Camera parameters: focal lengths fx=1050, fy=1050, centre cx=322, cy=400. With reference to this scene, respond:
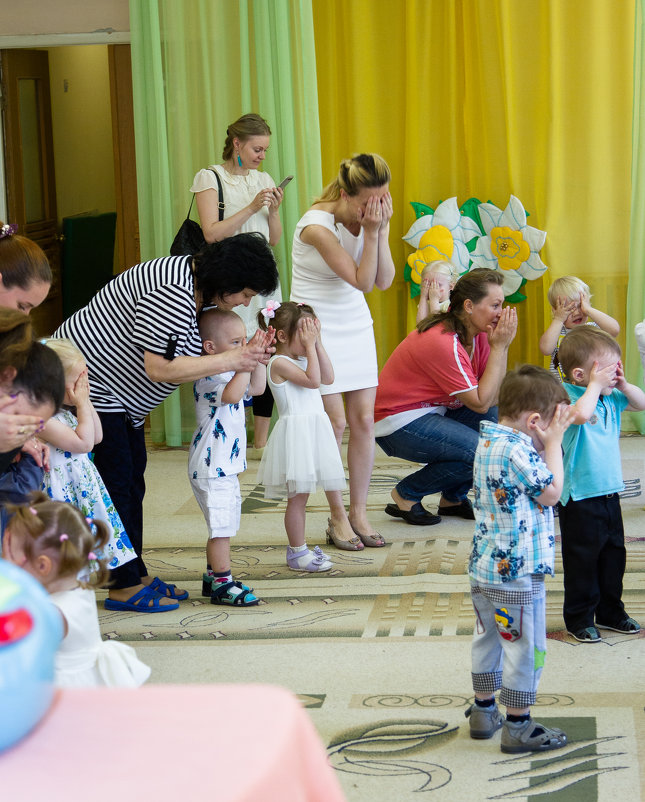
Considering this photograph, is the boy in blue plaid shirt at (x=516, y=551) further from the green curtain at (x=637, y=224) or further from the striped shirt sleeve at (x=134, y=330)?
the green curtain at (x=637, y=224)

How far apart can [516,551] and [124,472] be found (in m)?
1.29

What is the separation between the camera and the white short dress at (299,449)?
327 cm

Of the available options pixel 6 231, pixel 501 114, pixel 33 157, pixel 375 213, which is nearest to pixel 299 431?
pixel 375 213

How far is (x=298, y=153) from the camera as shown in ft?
17.0

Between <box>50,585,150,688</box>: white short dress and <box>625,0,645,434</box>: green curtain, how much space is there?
3.80m

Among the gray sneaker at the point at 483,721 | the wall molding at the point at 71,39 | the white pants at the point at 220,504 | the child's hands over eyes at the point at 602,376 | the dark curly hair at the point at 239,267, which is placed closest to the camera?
the gray sneaker at the point at 483,721

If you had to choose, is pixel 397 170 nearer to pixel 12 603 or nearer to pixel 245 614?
pixel 245 614

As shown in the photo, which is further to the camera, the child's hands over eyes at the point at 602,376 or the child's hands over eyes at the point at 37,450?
the child's hands over eyes at the point at 602,376

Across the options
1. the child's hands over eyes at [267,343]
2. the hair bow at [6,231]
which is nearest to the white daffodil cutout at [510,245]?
the child's hands over eyes at [267,343]

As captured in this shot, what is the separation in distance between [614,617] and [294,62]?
3400mm

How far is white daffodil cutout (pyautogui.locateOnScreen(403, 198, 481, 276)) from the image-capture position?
17.0 ft

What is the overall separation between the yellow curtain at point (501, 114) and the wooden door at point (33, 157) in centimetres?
181

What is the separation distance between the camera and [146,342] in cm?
277

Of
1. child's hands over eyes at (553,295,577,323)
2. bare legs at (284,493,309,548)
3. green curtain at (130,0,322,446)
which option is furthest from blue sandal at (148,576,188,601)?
green curtain at (130,0,322,446)
